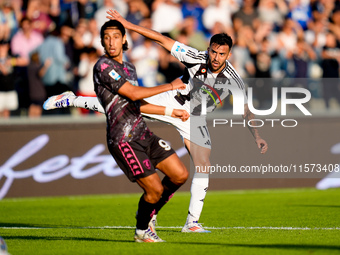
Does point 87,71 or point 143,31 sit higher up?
point 143,31

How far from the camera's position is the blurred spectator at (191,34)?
59.8 ft

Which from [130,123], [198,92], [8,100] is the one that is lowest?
[8,100]

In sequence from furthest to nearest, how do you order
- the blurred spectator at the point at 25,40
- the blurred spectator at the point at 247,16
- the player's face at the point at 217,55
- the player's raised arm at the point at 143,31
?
1. the blurred spectator at the point at 247,16
2. the blurred spectator at the point at 25,40
3. the player's face at the point at 217,55
4. the player's raised arm at the point at 143,31

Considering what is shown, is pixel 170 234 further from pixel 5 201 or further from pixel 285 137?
pixel 285 137

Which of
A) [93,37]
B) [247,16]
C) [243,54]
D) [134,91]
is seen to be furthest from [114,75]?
[247,16]

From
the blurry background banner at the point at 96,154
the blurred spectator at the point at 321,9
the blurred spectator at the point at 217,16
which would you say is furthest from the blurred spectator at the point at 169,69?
the blurred spectator at the point at 321,9

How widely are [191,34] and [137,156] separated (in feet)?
32.3

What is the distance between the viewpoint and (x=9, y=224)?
1264 centimetres

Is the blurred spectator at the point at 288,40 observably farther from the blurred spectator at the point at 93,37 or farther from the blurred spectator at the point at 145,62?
the blurred spectator at the point at 93,37

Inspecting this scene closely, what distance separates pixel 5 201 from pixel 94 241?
7.15 metres

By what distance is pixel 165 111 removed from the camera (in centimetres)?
905

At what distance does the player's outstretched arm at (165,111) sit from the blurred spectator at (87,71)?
7508 mm

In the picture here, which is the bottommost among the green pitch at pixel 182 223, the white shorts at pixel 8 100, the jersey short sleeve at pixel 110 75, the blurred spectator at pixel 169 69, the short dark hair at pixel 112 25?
the green pitch at pixel 182 223

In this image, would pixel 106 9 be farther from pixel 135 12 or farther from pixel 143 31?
pixel 143 31
